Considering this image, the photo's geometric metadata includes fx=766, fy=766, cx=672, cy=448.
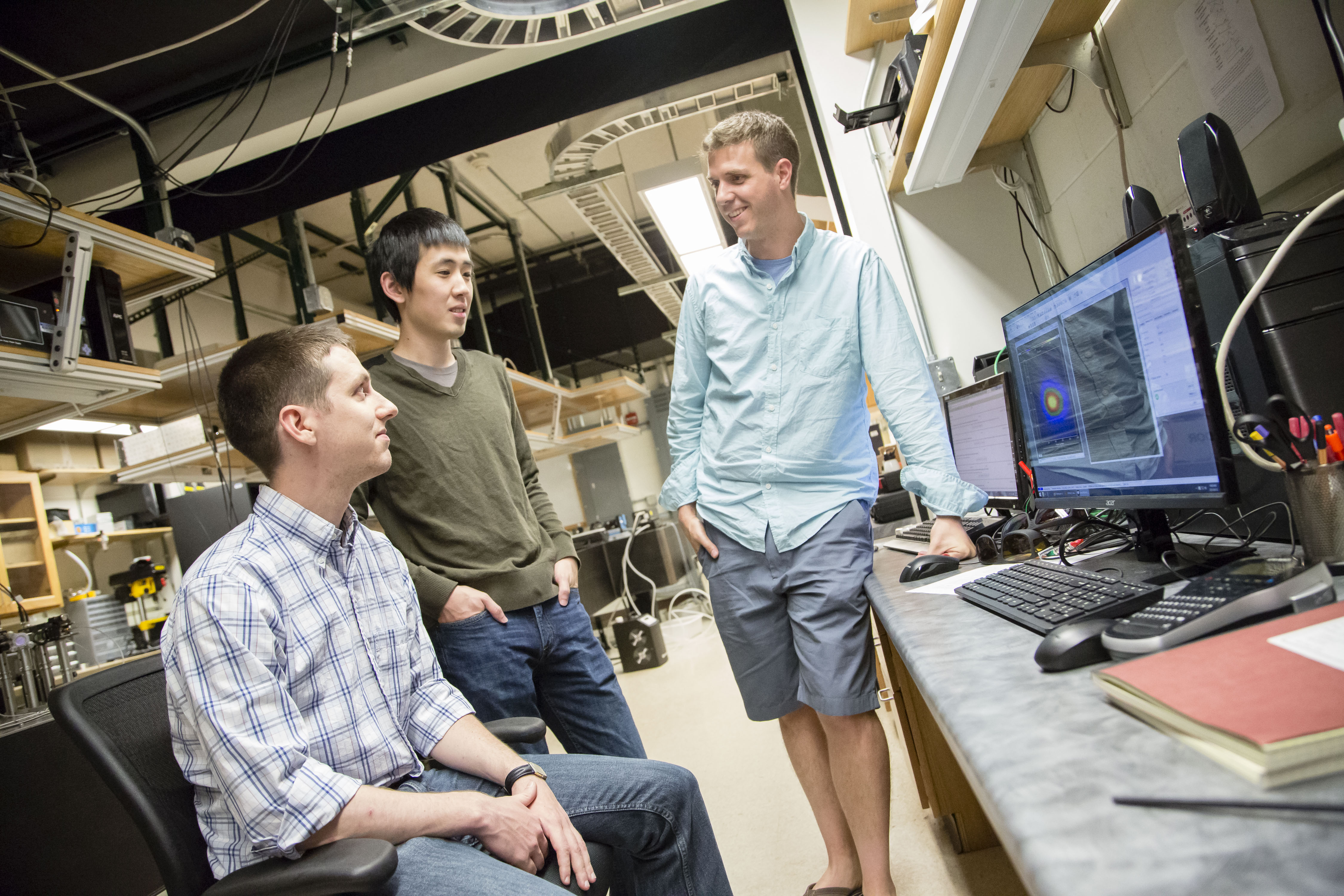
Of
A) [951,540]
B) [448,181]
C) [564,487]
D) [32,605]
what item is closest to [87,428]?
[32,605]

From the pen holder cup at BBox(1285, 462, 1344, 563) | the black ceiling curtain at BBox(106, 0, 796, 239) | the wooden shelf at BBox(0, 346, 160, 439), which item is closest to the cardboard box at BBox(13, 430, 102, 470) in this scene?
the black ceiling curtain at BBox(106, 0, 796, 239)

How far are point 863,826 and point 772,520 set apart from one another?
587 mm

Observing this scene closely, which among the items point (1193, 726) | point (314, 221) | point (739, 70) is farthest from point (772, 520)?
point (314, 221)

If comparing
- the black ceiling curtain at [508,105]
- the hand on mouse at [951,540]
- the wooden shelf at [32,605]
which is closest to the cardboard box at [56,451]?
the wooden shelf at [32,605]

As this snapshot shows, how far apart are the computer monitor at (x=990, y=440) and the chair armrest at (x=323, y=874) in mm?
1252

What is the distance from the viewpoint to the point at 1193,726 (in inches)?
19.0

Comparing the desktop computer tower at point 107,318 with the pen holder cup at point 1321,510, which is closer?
the pen holder cup at point 1321,510

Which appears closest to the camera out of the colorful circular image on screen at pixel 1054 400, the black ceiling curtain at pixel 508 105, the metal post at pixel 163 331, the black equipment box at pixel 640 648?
the colorful circular image on screen at pixel 1054 400

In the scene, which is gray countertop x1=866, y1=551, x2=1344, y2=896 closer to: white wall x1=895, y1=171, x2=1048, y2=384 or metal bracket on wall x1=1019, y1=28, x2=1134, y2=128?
metal bracket on wall x1=1019, y1=28, x2=1134, y2=128

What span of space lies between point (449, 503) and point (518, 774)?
0.64m

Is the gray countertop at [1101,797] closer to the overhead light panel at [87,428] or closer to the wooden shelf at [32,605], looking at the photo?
the wooden shelf at [32,605]

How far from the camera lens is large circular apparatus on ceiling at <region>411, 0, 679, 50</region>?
2148mm

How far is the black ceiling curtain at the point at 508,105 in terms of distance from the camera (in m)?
3.26

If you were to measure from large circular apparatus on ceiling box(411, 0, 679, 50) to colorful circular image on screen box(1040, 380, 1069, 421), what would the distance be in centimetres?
167
